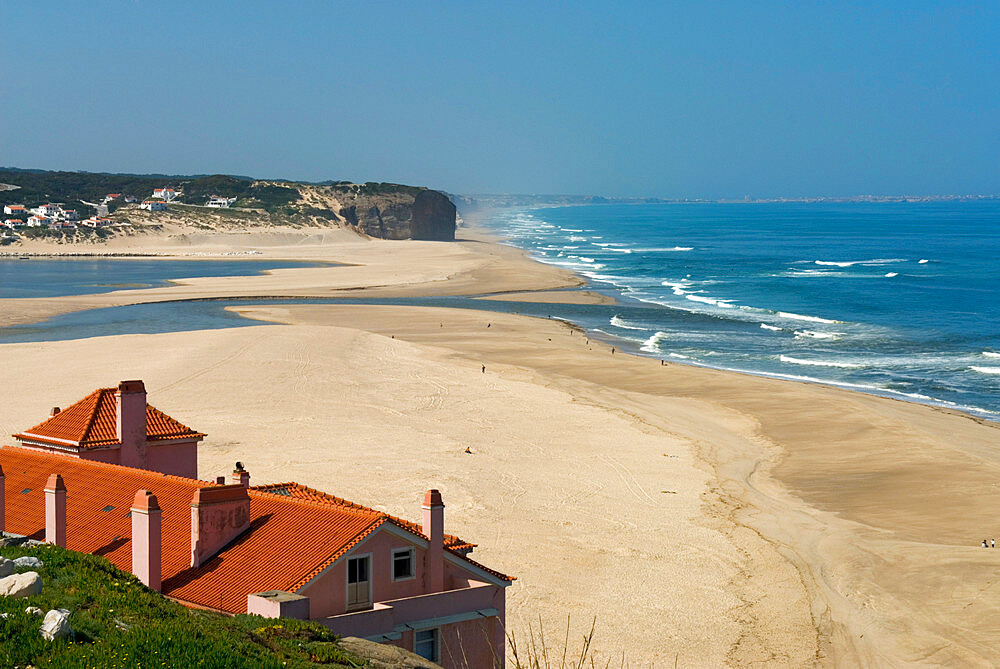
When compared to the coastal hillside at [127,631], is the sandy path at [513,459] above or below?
below

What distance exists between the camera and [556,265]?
4739 inches

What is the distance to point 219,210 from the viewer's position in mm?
168000

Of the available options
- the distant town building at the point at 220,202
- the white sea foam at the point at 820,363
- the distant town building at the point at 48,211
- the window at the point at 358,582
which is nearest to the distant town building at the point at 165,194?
the distant town building at the point at 220,202

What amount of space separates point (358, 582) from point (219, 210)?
531 feet

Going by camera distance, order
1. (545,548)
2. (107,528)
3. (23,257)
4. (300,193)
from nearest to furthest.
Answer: (107,528) → (545,548) → (23,257) → (300,193)

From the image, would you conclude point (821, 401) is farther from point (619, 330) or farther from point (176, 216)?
→ point (176, 216)

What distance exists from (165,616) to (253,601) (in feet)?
6.42

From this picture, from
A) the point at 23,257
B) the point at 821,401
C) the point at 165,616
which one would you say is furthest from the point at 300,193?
the point at 165,616

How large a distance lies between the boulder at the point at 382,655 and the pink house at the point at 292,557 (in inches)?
31.8

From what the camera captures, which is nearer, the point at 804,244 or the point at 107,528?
the point at 107,528

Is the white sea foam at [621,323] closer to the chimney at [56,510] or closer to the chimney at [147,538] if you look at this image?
the chimney at [56,510]

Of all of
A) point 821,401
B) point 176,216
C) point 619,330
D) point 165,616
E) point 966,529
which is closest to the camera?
point 165,616

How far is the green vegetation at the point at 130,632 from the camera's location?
27.7 feet

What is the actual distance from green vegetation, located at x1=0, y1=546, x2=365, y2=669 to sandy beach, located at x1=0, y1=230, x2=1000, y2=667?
28.6ft
